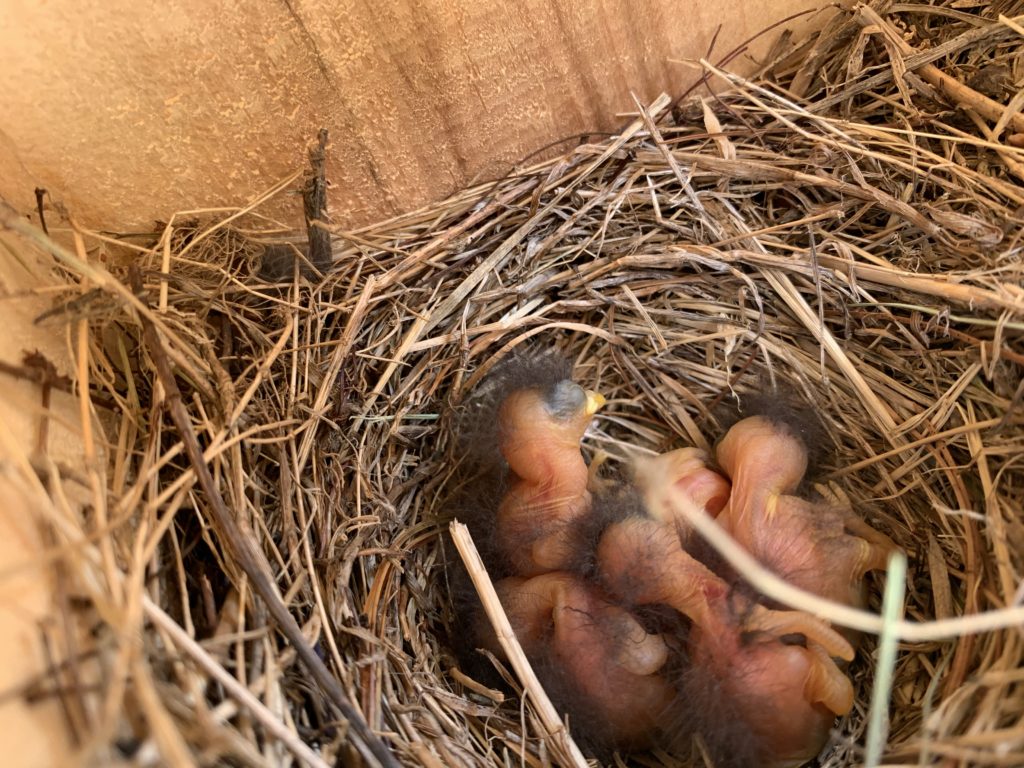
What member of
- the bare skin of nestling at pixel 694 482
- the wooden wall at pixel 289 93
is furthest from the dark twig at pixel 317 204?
the bare skin of nestling at pixel 694 482

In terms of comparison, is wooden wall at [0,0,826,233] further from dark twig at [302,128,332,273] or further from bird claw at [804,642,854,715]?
bird claw at [804,642,854,715]

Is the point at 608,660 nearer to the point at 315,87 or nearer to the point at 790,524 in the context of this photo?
the point at 790,524

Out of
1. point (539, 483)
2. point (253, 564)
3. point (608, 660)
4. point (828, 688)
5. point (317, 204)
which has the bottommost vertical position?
point (828, 688)

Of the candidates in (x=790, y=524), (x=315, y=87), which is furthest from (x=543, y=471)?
(x=315, y=87)

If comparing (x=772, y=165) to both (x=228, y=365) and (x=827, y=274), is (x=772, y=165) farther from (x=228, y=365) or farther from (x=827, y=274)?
(x=228, y=365)

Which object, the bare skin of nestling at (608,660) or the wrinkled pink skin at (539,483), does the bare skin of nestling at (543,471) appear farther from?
Answer: the bare skin of nestling at (608,660)

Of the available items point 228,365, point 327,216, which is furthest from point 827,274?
point 228,365
